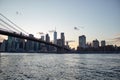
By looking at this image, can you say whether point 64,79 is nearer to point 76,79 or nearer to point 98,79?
point 76,79

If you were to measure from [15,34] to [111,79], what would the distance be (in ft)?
173

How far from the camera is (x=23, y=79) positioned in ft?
65.9

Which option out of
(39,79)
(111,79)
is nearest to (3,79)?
(39,79)

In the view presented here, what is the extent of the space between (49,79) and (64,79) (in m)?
1.70

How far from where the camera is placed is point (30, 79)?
20.2 m

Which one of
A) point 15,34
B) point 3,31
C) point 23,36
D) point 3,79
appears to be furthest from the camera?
point 23,36

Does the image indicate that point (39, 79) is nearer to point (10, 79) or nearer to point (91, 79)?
point (10, 79)

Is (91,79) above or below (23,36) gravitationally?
below

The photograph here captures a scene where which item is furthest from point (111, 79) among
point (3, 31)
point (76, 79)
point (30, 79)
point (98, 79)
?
point (3, 31)

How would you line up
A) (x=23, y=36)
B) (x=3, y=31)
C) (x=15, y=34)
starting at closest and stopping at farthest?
(x=3, y=31) → (x=15, y=34) → (x=23, y=36)

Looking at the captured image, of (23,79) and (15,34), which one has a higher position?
(15,34)

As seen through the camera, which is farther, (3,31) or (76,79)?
(3,31)

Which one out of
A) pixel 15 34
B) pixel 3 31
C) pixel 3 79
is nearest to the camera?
pixel 3 79

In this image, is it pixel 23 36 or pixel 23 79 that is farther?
pixel 23 36
